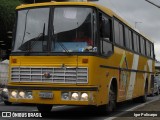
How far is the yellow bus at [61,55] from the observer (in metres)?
12.3

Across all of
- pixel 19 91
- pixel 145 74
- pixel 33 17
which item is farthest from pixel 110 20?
pixel 145 74

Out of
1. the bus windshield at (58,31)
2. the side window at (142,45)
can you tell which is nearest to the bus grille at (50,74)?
the bus windshield at (58,31)

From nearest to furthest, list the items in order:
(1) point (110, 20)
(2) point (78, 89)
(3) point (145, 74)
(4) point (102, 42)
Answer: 1. (2) point (78, 89)
2. (4) point (102, 42)
3. (1) point (110, 20)
4. (3) point (145, 74)

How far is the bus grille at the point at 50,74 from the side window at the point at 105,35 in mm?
1262

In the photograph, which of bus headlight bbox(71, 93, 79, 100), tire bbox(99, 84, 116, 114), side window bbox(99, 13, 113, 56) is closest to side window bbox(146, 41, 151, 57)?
tire bbox(99, 84, 116, 114)

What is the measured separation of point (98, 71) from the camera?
41.9ft

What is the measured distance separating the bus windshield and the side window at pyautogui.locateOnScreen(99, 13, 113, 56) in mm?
444

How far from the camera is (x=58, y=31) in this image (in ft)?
42.0

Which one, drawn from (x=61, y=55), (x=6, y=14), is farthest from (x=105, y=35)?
(x=6, y=14)

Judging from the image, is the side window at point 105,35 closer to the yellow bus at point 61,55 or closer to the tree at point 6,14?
the yellow bus at point 61,55

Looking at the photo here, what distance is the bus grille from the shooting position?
12.3m

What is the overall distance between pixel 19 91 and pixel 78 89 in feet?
5.78

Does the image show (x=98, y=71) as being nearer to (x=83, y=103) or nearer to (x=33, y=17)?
(x=83, y=103)

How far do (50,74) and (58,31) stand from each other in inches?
49.7
